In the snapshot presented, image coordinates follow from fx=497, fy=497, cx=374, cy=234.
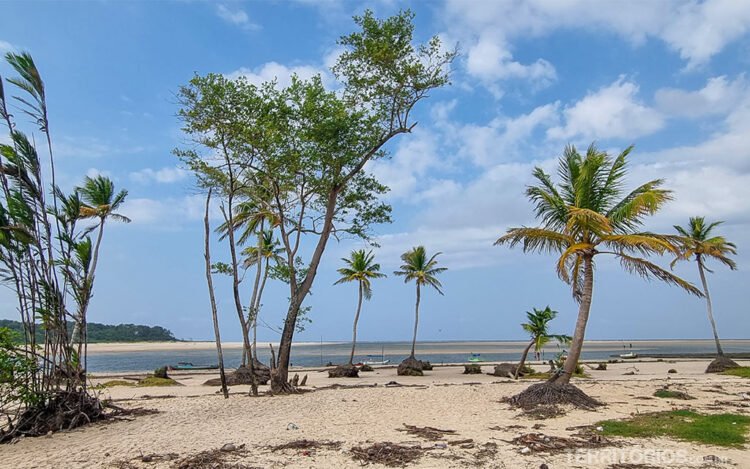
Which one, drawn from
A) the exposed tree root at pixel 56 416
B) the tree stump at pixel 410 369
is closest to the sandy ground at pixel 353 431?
the exposed tree root at pixel 56 416

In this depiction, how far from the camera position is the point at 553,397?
1245 centimetres

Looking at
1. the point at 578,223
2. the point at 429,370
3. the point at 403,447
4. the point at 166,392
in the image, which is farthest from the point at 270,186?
the point at 429,370

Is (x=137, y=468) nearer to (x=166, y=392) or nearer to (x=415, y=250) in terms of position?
(x=166, y=392)

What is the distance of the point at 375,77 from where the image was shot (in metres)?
17.3

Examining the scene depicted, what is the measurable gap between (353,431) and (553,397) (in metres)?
5.60

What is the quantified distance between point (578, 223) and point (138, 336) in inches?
5777

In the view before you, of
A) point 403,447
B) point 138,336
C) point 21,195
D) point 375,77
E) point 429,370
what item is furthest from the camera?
point 138,336

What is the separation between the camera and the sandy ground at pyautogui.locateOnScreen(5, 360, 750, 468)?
7.34 metres

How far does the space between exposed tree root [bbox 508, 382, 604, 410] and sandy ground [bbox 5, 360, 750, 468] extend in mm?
433

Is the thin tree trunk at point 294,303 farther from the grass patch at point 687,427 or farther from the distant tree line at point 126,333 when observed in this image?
the distant tree line at point 126,333

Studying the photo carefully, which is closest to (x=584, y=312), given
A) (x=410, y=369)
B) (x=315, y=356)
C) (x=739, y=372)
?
(x=739, y=372)

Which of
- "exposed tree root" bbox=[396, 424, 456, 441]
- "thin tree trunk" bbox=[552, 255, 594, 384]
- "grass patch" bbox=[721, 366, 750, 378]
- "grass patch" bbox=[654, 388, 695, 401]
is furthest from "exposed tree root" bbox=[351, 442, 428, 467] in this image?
"grass patch" bbox=[721, 366, 750, 378]

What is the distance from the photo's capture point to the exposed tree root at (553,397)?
12.3 m

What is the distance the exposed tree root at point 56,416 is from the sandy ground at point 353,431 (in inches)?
11.5
